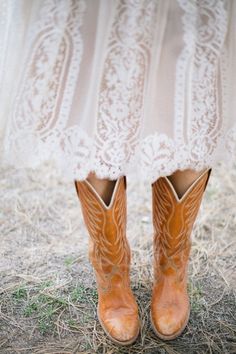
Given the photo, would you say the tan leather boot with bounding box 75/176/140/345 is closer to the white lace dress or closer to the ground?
the ground

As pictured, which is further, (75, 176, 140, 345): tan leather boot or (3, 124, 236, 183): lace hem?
(75, 176, 140, 345): tan leather boot

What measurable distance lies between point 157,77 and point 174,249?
511 mm

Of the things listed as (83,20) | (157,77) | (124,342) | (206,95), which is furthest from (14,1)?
(124,342)

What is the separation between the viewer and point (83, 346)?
53.2 inches

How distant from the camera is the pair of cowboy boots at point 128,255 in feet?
4.13

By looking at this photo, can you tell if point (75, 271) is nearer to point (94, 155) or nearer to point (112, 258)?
point (112, 258)

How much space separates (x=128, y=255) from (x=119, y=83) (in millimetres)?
532

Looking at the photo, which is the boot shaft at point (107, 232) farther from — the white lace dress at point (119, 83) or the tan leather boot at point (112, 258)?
the white lace dress at point (119, 83)

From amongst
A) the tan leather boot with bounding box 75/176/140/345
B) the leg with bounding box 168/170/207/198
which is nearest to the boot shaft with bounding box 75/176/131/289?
the tan leather boot with bounding box 75/176/140/345

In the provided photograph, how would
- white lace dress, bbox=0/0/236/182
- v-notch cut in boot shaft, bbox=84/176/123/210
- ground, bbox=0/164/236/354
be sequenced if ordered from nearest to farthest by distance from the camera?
white lace dress, bbox=0/0/236/182
v-notch cut in boot shaft, bbox=84/176/123/210
ground, bbox=0/164/236/354

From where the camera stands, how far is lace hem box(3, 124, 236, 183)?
1.03 m

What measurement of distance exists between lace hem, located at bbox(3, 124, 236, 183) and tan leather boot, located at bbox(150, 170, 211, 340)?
20 cm

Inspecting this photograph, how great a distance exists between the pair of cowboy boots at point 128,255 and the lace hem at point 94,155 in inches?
6.9

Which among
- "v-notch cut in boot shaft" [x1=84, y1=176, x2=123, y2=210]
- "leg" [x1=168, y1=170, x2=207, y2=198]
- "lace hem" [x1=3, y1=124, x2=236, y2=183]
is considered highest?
"lace hem" [x1=3, y1=124, x2=236, y2=183]
